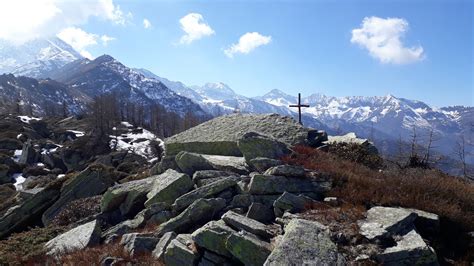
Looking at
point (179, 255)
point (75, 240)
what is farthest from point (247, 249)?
point (75, 240)

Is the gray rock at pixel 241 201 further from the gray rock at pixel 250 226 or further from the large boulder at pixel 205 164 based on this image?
the large boulder at pixel 205 164

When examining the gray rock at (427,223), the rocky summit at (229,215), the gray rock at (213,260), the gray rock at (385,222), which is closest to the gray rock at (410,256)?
the rocky summit at (229,215)

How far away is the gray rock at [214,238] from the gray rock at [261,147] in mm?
7775

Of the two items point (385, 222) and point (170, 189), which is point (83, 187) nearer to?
point (170, 189)

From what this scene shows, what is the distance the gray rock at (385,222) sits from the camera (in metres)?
11.5

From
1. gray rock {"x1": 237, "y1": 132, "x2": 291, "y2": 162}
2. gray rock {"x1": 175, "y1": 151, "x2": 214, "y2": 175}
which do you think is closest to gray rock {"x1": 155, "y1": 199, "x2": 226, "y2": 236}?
gray rock {"x1": 175, "y1": 151, "x2": 214, "y2": 175}

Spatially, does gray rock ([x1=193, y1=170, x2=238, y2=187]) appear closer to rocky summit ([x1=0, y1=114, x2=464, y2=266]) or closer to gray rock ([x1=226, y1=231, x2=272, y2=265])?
rocky summit ([x1=0, y1=114, x2=464, y2=266])

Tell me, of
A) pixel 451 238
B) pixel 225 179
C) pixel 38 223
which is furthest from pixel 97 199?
pixel 451 238

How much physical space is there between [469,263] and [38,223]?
20.0 metres

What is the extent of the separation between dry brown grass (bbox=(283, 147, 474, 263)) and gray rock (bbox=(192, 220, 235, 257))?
192 inches

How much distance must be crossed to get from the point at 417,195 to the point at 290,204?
467 centimetres

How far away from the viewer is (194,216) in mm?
14625

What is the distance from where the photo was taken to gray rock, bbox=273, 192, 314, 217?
547 inches

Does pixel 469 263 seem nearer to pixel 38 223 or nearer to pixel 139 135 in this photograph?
pixel 38 223
